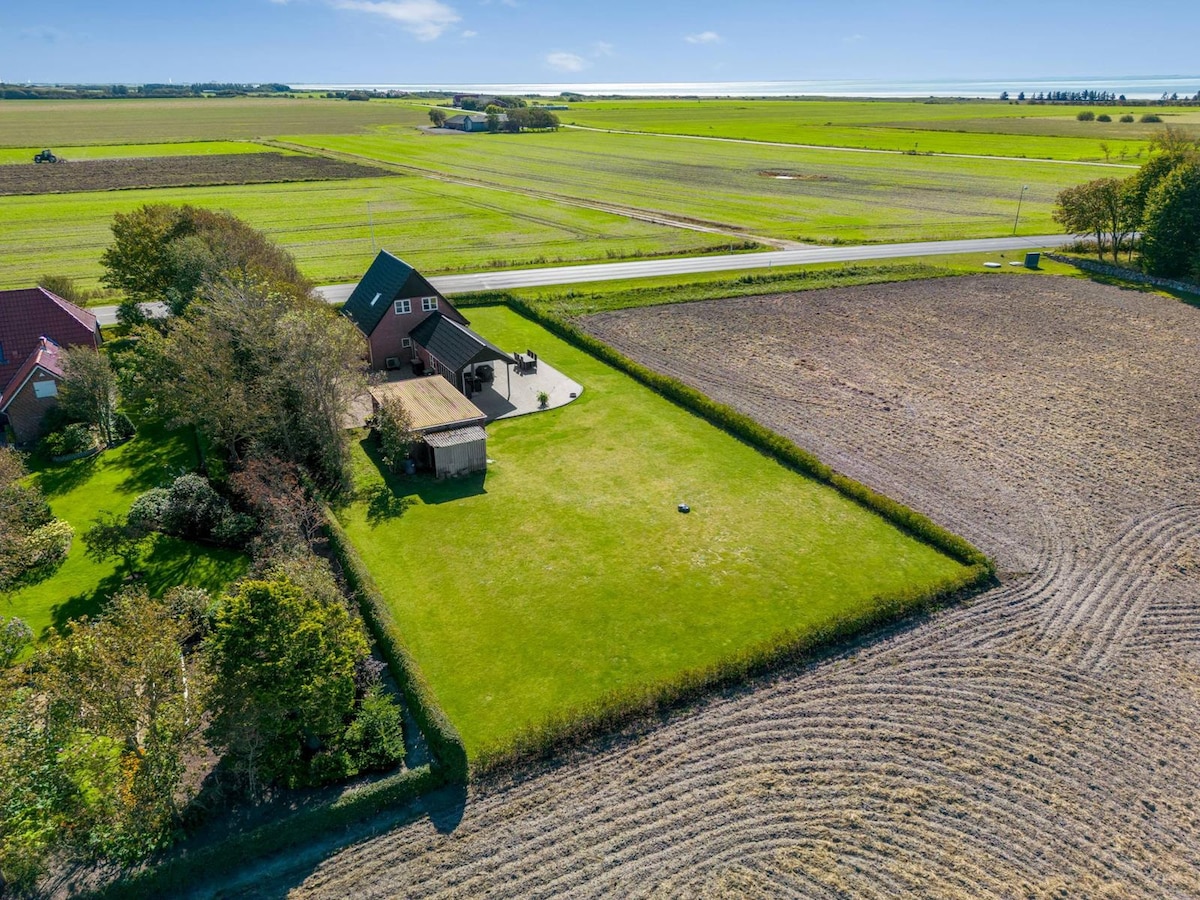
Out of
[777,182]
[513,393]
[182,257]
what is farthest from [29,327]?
[777,182]

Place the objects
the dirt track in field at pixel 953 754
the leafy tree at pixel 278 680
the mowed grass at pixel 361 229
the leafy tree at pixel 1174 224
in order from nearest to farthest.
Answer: the dirt track in field at pixel 953 754
the leafy tree at pixel 278 680
the leafy tree at pixel 1174 224
the mowed grass at pixel 361 229

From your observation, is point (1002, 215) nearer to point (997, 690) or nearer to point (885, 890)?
point (997, 690)

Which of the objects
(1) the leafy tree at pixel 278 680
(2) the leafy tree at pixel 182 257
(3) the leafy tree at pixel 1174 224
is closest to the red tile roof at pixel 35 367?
(2) the leafy tree at pixel 182 257

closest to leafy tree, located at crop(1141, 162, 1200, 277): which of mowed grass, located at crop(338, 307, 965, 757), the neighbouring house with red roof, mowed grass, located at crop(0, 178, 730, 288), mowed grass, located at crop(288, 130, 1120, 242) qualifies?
mowed grass, located at crop(288, 130, 1120, 242)

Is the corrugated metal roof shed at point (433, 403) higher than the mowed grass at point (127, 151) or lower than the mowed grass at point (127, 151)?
lower

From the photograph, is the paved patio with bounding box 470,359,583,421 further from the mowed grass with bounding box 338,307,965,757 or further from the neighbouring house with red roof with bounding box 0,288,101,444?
the neighbouring house with red roof with bounding box 0,288,101,444

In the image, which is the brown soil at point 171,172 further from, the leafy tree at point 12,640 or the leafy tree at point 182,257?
the leafy tree at point 12,640

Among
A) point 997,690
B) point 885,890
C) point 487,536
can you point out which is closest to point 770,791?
point 885,890
